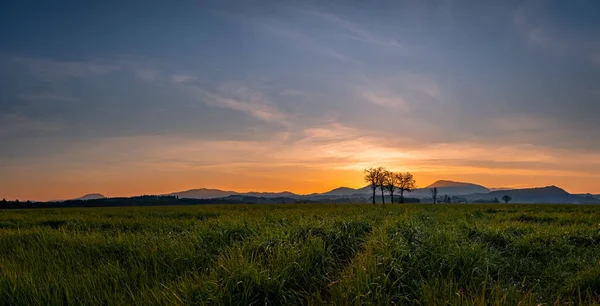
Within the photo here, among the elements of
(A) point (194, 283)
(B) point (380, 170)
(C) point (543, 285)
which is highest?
(B) point (380, 170)

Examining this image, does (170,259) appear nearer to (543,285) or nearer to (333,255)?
(333,255)

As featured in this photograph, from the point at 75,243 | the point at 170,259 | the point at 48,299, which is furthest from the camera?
the point at 75,243

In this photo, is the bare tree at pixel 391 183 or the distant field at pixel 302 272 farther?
the bare tree at pixel 391 183

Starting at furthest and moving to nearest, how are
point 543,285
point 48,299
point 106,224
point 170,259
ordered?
point 106,224, point 170,259, point 543,285, point 48,299

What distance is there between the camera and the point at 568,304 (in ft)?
16.8

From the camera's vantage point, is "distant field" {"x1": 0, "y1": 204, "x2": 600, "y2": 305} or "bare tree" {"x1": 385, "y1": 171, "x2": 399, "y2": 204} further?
"bare tree" {"x1": 385, "y1": 171, "x2": 399, "y2": 204}

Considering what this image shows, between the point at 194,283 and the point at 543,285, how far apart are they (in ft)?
20.5

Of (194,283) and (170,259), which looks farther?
(170,259)

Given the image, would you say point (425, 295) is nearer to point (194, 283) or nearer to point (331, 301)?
point (331, 301)

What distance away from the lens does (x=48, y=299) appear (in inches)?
214

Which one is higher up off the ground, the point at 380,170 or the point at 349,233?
the point at 380,170

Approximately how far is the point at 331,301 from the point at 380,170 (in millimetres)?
125704

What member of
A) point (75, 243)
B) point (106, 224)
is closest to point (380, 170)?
point (106, 224)

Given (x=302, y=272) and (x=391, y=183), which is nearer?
(x=302, y=272)
